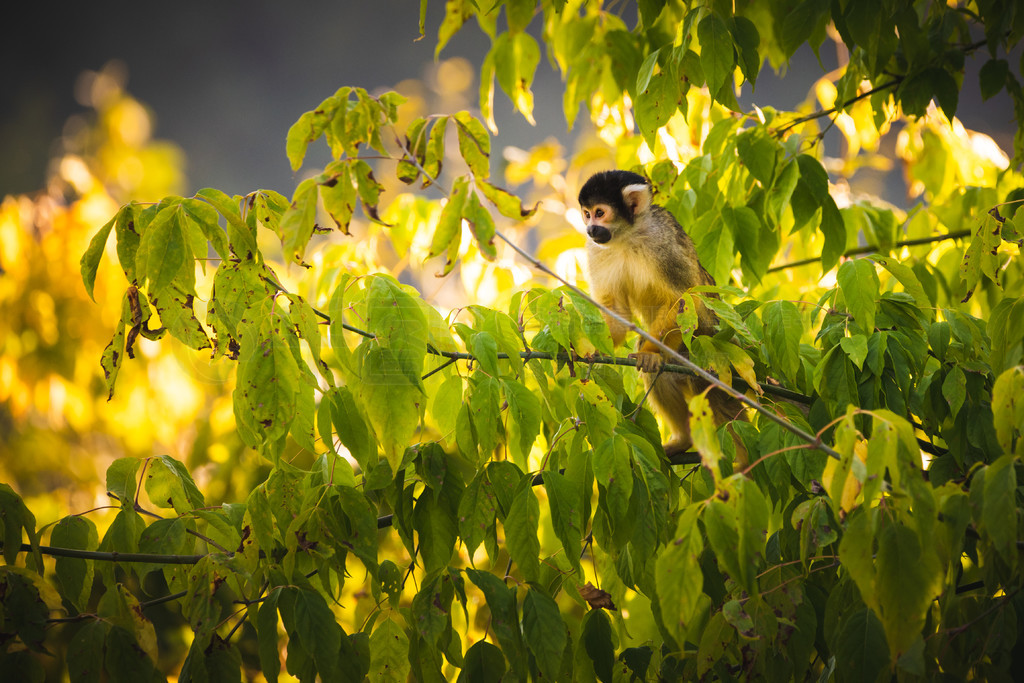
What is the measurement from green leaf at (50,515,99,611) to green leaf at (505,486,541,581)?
0.94 m

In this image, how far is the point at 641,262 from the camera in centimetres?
300

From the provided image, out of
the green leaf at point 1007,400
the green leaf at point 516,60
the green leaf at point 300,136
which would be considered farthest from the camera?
the green leaf at point 516,60

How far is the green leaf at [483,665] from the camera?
1500 millimetres

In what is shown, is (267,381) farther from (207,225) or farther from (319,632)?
(319,632)

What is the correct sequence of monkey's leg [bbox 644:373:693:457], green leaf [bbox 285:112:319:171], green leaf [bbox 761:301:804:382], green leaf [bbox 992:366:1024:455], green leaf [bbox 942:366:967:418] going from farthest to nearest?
1. monkey's leg [bbox 644:373:693:457]
2. green leaf [bbox 761:301:804:382]
3. green leaf [bbox 942:366:967:418]
4. green leaf [bbox 285:112:319:171]
5. green leaf [bbox 992:366:1024:455]

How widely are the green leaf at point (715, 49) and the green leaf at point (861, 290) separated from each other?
58cm

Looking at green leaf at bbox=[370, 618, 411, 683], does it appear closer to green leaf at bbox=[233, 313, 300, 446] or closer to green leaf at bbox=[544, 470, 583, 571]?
green leaf at bbox=[544, 470, 583, 571]

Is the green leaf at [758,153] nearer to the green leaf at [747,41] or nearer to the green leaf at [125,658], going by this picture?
the green leaf at [747,41]

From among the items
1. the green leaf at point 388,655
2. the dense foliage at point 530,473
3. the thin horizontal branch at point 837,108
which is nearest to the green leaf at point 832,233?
the dense foliage at point 530,473

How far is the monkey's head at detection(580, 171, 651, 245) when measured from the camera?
120 inches

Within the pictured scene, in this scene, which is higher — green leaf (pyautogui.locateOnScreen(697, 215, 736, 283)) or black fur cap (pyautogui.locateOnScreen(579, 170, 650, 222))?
black fur cap (pyautogui.locateOnScreen(579, 170, 650, 222))

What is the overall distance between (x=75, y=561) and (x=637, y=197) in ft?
8.06

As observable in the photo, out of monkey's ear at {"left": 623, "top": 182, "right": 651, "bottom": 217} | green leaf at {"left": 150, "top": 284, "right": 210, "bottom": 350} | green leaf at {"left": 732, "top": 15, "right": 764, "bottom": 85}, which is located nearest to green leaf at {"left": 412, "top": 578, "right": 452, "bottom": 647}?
green leaf at {"left": 150, "top": 284, "right": 210, "bottom": 350}

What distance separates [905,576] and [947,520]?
0.23 metres
